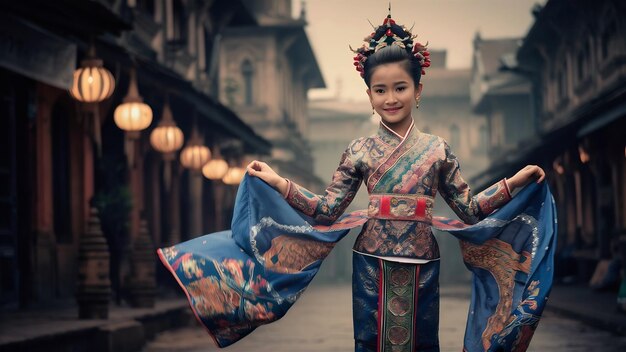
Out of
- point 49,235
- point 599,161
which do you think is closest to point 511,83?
point 599,161

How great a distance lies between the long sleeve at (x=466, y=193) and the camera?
5.78 metres

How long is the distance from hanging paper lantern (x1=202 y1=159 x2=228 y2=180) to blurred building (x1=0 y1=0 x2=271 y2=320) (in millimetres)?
644

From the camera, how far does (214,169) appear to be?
20.4 meters

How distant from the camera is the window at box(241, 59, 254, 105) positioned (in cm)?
3831

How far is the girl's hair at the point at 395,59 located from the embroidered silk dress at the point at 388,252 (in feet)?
0.96

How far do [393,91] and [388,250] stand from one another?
2.60 ft

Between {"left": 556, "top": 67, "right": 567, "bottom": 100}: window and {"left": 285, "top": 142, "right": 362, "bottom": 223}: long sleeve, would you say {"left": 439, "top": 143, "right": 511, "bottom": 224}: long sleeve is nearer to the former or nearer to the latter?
{"left": 285, "top": 142, "right": 362, "bottom": 223}: long sleeve

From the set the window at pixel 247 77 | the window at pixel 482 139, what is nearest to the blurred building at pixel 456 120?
the window at pixel 482 139

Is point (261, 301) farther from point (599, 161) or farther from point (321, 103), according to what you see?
point (321, 103)

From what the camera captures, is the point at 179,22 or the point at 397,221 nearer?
the point at 397,221

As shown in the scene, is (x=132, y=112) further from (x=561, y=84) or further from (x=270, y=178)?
(x=561, y=84)

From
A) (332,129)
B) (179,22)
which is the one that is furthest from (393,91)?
(332,129)

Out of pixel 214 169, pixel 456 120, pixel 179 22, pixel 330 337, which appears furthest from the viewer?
pixel 456 120

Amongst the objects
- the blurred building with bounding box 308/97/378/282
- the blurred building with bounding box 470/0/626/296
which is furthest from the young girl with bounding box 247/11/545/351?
the blurred building with bounding box 308/97/378/282
